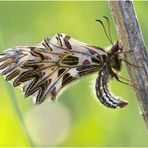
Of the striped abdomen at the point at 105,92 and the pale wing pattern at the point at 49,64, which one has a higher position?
the pale wing pattern at the point at 49,64

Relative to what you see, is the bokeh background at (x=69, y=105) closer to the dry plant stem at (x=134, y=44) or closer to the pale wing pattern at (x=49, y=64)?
the pale wing pattern at (x=49, y=64)

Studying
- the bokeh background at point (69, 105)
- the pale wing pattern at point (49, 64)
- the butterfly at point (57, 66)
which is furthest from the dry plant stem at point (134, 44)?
the bokeh background at point (69, 105)

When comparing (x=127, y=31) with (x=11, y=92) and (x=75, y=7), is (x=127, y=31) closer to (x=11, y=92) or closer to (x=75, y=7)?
(x=11, y=92)

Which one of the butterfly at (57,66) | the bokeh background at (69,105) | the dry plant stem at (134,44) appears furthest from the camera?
the bokeh background at (69,105)

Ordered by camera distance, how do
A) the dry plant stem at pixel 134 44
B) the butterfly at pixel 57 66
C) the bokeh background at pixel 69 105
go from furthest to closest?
1. the bokeh background at pixel 69 105
2. the butterfly at pixel 57 66
3. the dry plant stem at pixel 134 44

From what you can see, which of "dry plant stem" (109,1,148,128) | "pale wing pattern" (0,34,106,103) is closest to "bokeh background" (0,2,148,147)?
"pale wing pattern" (0,34,106,103)

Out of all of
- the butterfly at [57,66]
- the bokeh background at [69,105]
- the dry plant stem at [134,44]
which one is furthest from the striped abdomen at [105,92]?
the bokeh background at [69,105]

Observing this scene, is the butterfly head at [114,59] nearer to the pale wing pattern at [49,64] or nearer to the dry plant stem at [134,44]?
the pale wing pattern at [49,64]

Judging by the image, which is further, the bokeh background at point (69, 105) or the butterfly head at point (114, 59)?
the bokeh background at point (69, 105)
